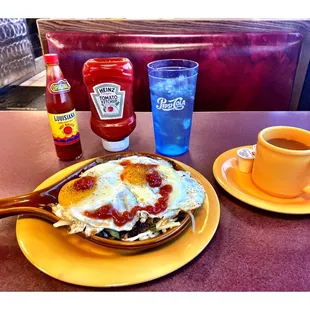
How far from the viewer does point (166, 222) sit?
527 millimetres

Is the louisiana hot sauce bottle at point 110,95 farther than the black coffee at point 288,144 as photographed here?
Yes

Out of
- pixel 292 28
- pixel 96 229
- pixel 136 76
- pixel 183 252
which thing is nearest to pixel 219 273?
pixel 183 252

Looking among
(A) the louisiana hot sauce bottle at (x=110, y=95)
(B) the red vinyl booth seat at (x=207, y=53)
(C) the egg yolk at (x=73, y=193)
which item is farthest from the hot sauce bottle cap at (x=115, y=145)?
(B) the red vinyl booth seat at (x=207, y=53)

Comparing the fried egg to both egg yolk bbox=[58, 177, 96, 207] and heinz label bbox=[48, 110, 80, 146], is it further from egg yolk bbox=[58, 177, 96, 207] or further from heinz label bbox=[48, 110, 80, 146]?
heinz label bbox=[48, 110, 80, 146]

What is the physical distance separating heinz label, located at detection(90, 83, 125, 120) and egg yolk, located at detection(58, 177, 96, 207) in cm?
30

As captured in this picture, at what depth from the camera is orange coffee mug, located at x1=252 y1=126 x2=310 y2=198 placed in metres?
0.58

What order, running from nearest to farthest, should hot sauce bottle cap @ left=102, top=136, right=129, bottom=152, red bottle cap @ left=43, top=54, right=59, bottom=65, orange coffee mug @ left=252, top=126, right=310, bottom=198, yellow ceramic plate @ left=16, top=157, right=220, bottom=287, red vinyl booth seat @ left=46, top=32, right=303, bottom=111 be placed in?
1. yellow ceramic plate @ left=16, top=157, right=220, bottom=287
2. orange coffee mug @ left=252, top=126, right=310, bottom=198
3. red bottle cap @ left=43, top=54, right=59, bottom=65
4. hot sauce bottle cap @ left=102, top=136, right=129, bottom=152
5. red vinyl booth seat @ left=46, top=32, right=303, bottom=111

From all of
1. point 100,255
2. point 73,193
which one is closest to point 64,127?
point 73,193

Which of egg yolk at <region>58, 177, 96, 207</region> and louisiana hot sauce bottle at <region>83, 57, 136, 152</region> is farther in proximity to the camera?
louisiana hot sauce bottle at <region>83, 57, 136, 152</region>

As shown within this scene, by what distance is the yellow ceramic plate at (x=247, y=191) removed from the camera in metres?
0.60

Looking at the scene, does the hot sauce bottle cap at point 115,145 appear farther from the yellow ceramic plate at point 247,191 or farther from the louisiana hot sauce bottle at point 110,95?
the yellow ceramic plate at point 247,191

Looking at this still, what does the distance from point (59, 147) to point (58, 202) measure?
0.26m

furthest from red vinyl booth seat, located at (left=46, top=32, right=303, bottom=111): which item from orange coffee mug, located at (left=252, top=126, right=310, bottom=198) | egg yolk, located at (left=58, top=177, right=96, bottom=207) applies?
egg yolk, located at (left=58, top=177, right=96, bottom=207)

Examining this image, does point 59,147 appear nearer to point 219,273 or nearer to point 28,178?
point 28,178
